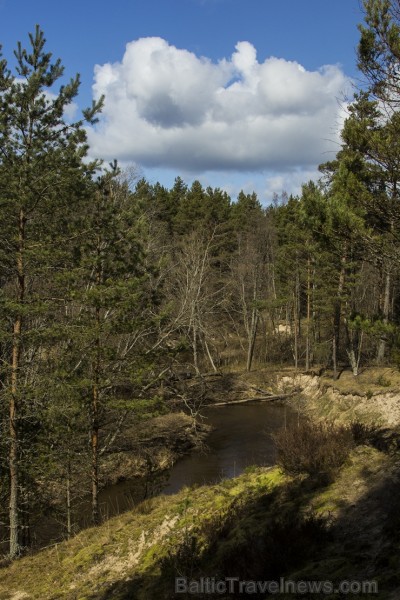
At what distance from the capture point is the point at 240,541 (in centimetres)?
702

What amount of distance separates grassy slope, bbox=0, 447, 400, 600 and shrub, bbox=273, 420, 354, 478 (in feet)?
0.92

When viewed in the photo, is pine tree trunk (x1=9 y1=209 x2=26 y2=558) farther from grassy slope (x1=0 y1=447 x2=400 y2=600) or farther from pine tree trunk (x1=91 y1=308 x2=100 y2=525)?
pine tree trunk (x1=91 y1=308 x2=100 y2=525)

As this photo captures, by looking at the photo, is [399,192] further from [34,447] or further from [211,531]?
[34,447]

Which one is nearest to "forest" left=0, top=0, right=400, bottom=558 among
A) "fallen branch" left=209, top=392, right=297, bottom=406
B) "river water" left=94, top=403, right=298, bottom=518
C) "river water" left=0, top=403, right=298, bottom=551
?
"river water" left=0, top=403, right=298, bottom=551

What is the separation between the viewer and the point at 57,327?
10.7m

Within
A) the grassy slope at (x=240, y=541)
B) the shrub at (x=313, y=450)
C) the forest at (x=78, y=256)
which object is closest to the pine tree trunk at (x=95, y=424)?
the forest at (x=78, y=256)

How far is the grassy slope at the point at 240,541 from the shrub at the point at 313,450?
28cm

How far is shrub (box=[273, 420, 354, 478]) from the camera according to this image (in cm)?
897

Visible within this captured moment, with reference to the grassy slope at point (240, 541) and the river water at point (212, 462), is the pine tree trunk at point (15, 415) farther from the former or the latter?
the river water at point (212, 462)

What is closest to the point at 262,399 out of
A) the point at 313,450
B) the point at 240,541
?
the point at 313,450

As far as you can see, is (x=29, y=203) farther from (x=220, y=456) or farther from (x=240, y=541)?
(x=220, y=456)

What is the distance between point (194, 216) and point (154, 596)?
43.8 meters

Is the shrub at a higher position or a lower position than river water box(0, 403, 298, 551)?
higher

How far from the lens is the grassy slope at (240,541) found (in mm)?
5773
